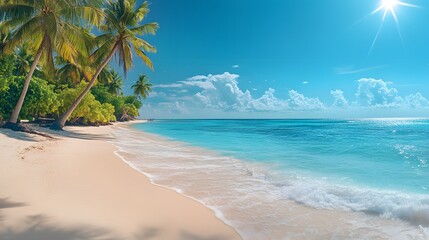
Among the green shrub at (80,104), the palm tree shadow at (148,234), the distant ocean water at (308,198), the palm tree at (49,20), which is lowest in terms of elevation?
the distant ocean water at (308,198)

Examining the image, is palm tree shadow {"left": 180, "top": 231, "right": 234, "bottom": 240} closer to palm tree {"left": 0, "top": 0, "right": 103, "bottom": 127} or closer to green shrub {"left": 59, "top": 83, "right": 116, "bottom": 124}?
palm tree {"left": 0, "top": 0, "right": 103, "bottom": 127}

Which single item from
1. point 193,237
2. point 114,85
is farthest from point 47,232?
point 114,85

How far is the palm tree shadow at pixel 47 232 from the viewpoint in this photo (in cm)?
323

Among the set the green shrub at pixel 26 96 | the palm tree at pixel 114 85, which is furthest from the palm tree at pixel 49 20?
the palm tree at pixel 114 85

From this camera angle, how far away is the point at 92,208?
440 centimetres

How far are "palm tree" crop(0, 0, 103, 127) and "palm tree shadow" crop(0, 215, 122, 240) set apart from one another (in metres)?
12.5

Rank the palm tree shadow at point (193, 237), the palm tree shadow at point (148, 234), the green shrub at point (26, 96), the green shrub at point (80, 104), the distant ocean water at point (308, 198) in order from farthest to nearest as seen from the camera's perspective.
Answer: the green shrub at point (80, 104)
the green shrub at point (26, 96)
the distant ocean water at point (308, 198)
the palm tree shadow at point (193, 237)
the palm tree shadow at point (148, 234)

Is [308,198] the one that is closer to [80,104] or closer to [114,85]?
[80,104]

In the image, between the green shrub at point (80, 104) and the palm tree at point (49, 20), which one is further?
the green shrub at point (80, 104)

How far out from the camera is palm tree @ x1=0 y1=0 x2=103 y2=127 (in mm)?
13422

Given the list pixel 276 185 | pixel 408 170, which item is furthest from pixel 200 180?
pixel 408 170

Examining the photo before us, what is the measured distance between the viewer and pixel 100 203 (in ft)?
15.3

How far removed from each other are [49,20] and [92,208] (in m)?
12.9

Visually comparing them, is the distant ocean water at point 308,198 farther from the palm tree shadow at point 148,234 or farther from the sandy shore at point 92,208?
the palm tree shadow at point 148,234
